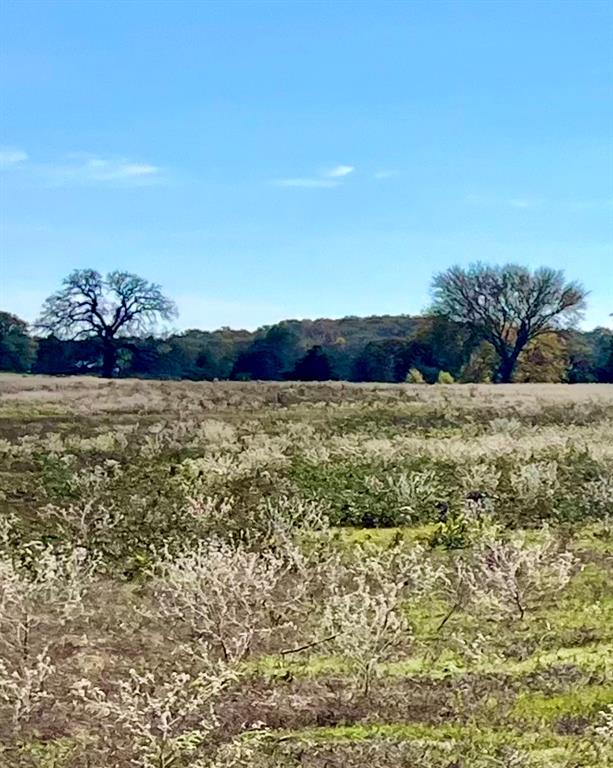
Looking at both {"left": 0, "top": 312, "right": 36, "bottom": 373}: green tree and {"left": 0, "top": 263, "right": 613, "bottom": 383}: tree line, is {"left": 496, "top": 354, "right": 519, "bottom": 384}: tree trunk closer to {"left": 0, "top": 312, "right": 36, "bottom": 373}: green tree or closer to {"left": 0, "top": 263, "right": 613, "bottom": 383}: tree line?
{"left": 0, "top": 263, "right": 613, "bottom": 383}: tree line

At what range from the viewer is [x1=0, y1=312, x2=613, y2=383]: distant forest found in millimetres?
62156

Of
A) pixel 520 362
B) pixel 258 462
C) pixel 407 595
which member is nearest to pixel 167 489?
pixel 258 462

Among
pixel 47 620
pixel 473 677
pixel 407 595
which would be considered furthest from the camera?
pixel 407 595

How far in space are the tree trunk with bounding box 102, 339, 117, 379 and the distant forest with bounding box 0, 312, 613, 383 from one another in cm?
59

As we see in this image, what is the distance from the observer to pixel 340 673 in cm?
797

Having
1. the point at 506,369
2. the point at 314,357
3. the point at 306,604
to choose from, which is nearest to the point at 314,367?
the point at 314,357

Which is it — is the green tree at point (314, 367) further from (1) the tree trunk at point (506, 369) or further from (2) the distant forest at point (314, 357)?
(1) the tree trunk at point (506, 369)

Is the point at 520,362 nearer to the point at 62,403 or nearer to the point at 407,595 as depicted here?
the point at 62,403

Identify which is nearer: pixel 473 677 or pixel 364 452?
pixel 473 677

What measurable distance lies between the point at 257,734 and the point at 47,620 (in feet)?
10.9

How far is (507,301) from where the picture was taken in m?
63.6

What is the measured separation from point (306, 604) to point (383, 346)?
189 ft

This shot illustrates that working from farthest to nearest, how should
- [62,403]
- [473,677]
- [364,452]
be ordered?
[62,403] → [364,452] → [473,677]

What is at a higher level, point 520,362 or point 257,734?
point 520,362
